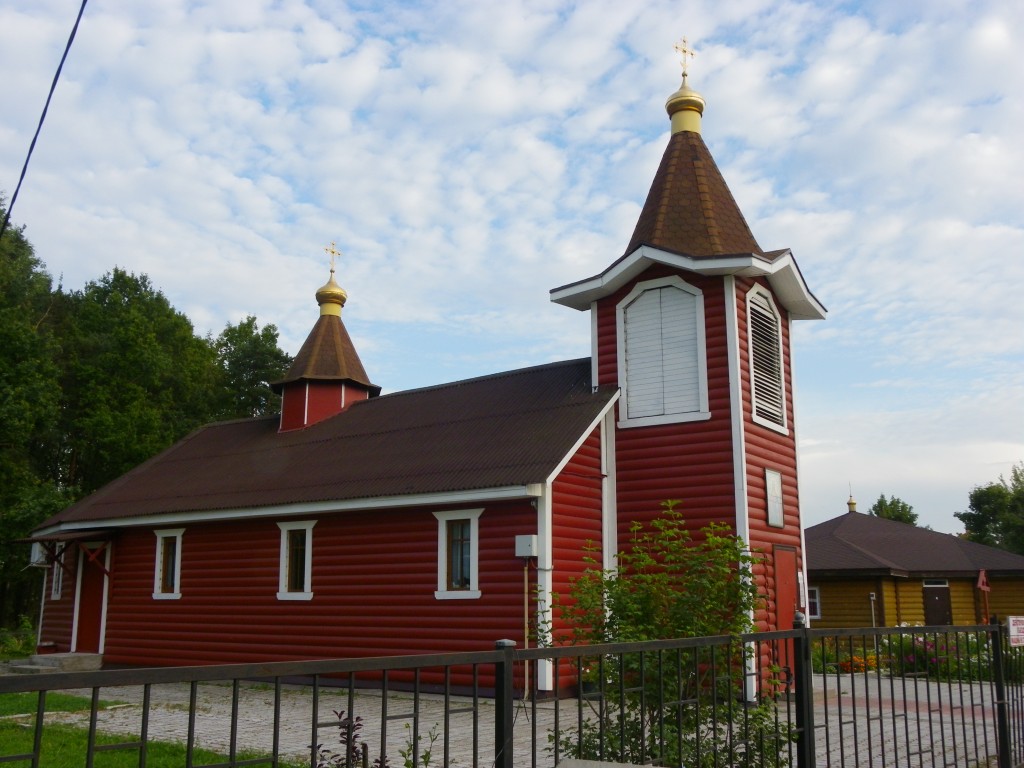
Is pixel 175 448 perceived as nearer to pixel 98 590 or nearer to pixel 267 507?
pixel 98 590

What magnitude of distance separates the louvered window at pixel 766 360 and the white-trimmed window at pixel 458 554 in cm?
457

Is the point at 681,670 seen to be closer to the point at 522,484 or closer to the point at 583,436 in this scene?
the point at 522,484

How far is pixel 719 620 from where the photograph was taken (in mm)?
6609

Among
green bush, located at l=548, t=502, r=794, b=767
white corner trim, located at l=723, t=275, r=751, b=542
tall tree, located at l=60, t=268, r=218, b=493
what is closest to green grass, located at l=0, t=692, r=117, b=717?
green bush, located at l=548, t=502, r=794, b=767

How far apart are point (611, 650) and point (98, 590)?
18424 mm

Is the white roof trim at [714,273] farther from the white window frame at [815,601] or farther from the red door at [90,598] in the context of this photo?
the white window frame at [815,601]

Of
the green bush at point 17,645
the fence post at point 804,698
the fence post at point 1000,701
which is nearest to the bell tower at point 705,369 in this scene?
the fence post at point 1000,701

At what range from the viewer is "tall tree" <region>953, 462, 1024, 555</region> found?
150ft

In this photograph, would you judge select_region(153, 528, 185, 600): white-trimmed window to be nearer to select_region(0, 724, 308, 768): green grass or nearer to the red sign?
select_region(0, 724, 308, 768): green grass

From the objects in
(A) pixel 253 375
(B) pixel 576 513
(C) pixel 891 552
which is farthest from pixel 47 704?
(A) pixel 253 375

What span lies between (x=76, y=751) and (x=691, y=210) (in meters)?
11.8

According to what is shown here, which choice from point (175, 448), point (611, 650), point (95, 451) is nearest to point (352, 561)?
point (175, 448)

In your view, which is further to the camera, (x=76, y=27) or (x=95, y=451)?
(x=95, y=451)

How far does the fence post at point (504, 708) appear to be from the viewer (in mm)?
3787
